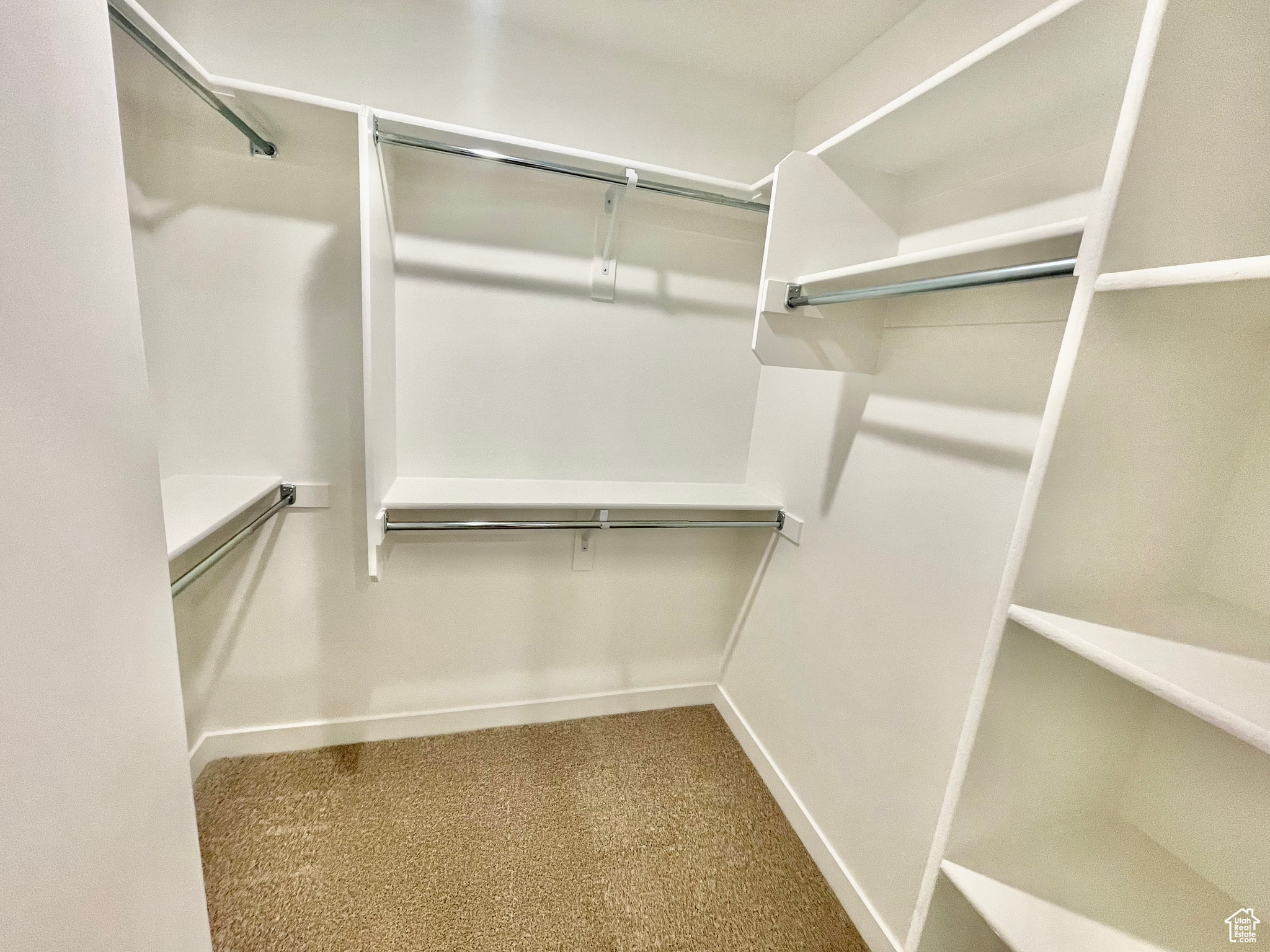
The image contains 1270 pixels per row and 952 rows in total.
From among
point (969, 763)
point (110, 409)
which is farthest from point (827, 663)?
point (110, 409)

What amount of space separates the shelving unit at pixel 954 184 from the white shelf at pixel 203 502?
51.2 inches

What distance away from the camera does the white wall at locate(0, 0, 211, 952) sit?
53cm

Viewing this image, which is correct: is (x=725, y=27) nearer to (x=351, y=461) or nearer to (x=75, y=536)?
(x=351, y=461)

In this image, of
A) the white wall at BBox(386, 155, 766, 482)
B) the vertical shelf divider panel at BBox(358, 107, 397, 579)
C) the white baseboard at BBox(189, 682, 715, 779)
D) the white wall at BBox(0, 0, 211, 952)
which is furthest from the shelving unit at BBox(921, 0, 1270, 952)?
the white baseboard at BBox(189, 682, 715, 779)

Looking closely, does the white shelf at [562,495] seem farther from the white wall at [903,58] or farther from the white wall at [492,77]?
the white wall at [903,58]

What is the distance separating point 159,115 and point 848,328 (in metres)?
1.83

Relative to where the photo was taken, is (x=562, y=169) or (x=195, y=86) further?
(x=562, y=169)

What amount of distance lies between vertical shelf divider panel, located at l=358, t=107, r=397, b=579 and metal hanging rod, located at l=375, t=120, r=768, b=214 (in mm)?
64

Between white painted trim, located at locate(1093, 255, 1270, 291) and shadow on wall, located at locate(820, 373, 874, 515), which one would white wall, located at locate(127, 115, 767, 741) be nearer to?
shadow on wall, located at locate(820, 373, 874, 515)

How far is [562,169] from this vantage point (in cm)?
128

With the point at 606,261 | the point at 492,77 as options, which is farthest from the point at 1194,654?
the point at 492,77

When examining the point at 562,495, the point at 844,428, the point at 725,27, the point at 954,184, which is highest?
the point at 725,27

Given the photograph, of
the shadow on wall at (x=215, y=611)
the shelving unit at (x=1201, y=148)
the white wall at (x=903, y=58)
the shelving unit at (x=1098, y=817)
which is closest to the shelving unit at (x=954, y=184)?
the shelving unit at (x=1201, y=148)

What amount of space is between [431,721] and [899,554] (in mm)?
1694
